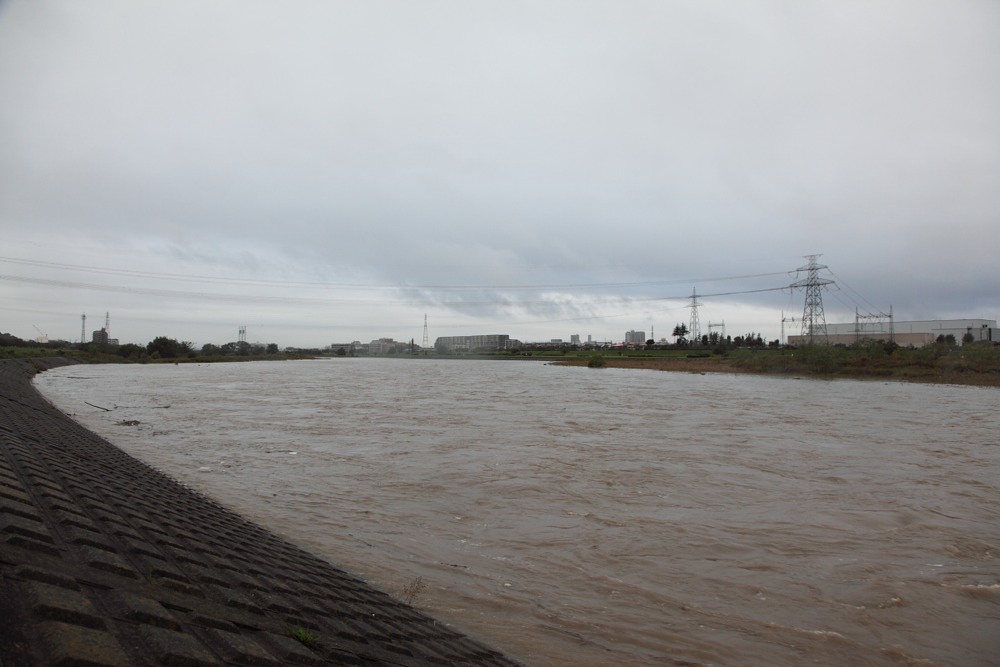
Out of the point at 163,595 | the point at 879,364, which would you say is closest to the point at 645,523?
the point at 163,595

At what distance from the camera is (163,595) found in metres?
3.02

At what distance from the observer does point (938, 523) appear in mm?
8859

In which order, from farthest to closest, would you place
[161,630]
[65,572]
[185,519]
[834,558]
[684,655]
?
[834,558]
[185,519]
[684,655]
[65,572]
[161,630]

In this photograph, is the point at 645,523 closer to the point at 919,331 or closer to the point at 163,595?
the point at 163,595

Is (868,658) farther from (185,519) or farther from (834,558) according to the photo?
(185,519)

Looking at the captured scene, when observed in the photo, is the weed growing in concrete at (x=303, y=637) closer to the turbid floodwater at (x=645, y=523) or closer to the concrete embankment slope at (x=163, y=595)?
the concrete embankment slope at (x=163, y=595)

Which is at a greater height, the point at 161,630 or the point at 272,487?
the point at 161,630

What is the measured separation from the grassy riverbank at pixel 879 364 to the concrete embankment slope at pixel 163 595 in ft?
168

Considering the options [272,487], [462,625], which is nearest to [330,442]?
[272,487]

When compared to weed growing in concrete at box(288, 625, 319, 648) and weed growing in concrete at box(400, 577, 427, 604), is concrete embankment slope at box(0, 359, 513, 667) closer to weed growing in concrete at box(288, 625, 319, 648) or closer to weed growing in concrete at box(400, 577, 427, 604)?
weed growing in concrete at box(288, 625, 319, 648)

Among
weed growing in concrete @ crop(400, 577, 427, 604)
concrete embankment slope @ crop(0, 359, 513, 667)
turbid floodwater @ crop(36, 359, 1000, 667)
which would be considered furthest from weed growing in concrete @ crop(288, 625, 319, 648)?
weed growing in concrete @ crop(400, 577, 427, 604)

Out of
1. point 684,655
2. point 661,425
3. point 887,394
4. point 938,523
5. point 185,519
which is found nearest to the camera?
point 684,655

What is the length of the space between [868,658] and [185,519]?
21.9 feet

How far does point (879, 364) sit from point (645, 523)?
52.6 metres
